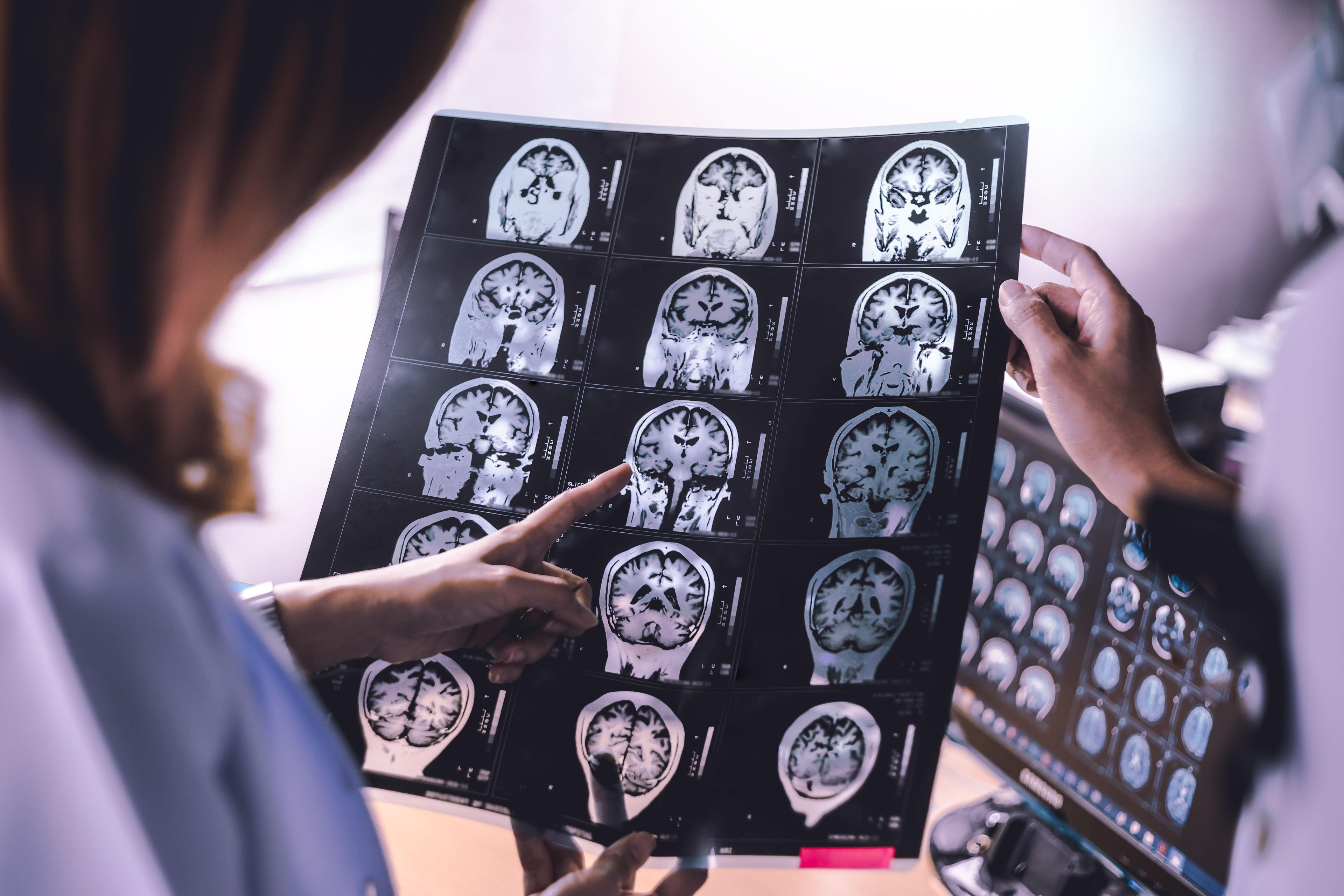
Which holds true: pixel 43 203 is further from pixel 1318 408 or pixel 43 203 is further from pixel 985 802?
pixel 985 802

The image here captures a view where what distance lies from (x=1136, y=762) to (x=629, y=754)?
1.46 ft

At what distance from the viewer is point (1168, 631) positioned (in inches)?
28.8

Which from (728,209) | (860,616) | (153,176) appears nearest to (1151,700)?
(860,616)

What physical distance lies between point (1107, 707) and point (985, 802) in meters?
0.19

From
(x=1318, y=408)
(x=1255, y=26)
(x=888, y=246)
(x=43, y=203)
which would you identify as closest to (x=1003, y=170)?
(x=888, y=246)

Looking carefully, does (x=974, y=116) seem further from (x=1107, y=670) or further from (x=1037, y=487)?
(x=1107, y=670)

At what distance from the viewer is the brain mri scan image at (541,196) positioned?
72 cm

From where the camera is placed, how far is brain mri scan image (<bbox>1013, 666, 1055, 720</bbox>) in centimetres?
84

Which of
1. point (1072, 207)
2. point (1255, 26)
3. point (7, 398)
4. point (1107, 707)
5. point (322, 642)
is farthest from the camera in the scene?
point (1072, 207)

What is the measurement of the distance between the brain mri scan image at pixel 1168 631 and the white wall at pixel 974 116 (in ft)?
1.41

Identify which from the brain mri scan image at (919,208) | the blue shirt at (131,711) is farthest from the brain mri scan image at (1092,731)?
the blue shirt at (131,711)

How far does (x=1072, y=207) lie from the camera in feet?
3.41

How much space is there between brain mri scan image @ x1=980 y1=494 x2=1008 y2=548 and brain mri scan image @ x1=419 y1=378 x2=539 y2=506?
1.58 ft

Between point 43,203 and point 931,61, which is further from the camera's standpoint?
point 931,61
